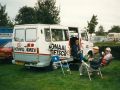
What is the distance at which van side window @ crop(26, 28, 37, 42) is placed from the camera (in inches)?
591

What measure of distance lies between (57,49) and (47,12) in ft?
66.2

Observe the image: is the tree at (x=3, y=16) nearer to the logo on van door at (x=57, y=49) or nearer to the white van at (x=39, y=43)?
the white van at (x=39, y=43)

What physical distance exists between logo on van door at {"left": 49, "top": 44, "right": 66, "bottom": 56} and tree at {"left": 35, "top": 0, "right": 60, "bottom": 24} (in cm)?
1909

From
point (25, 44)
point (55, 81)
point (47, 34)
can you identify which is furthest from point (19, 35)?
point (55, 81)

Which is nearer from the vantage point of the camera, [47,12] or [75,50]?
[75,50]

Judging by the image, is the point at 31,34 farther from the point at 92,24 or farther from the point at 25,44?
the point at 92,24

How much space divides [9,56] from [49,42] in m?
4.58

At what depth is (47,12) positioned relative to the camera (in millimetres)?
35312

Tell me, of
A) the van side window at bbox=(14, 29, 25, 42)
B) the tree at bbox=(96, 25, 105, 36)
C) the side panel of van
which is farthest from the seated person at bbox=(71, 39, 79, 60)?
the tree at bbox=(96, 25, 105, 36)

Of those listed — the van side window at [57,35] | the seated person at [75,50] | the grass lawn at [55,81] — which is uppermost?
the van side window at [57,35]

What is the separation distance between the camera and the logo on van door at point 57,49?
15.3 m

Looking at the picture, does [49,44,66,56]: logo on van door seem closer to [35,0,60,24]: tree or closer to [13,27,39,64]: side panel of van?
[13,27,39,64]: side panel of van

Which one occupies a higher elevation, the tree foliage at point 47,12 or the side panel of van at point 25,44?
the tree foliage at point 47,12

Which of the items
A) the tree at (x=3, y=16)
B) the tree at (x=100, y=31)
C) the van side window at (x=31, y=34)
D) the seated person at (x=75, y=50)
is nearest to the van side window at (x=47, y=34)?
the van side window at (x=31, y=34)
